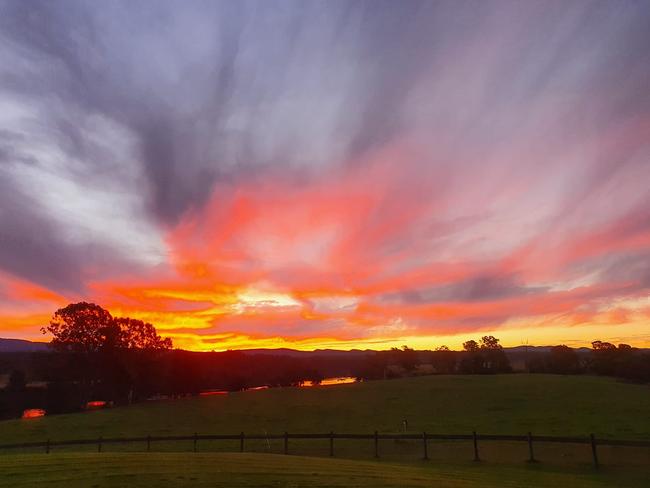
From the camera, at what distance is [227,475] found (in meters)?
14.5

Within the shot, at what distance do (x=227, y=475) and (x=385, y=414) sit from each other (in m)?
40.6

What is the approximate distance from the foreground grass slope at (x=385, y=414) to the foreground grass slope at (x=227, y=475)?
2378 centimetres

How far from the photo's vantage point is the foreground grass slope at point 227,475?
43.7 feet

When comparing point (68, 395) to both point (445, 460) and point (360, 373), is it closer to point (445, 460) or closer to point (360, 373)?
point (445, 460)

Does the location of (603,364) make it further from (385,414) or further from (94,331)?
(94,331)

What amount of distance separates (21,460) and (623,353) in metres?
132

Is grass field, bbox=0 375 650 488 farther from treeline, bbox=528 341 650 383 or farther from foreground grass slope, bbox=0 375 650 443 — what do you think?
treeline, bbox=528 341 650 383

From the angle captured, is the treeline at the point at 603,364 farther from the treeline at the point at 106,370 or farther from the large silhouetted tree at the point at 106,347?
the large silhouetted tree at the point at 106,347

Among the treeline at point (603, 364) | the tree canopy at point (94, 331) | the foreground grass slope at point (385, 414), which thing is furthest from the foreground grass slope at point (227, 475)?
the treeline at point (603, 364)

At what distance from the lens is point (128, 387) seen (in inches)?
3073

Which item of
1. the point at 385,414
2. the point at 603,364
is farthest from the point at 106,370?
the point at 603,364

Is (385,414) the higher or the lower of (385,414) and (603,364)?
the lower

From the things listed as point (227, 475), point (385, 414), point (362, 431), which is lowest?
point (362, 431)

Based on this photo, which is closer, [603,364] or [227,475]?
[227,475]
